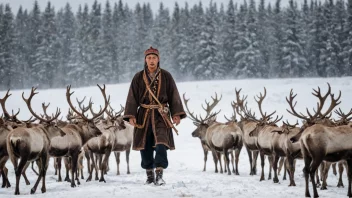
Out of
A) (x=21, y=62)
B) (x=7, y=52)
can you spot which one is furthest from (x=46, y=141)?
(x=21, y=62)

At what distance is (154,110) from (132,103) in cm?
44

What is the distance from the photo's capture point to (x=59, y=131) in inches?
362

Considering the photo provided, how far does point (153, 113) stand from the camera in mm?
7762

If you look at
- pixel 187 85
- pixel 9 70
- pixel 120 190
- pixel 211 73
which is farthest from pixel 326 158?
pixel 9 70

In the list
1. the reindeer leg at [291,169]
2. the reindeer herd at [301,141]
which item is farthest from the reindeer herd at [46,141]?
the reindeer leg at [291,169]

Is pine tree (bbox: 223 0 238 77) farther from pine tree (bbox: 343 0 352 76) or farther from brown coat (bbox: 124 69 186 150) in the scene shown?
brown coat (bbox: 124 69 186 150)

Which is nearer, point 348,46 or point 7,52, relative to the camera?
point 348,46

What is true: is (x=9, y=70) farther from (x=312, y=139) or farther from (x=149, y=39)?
(x=312, y=139)

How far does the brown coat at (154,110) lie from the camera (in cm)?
772

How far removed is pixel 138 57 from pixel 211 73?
1340cm

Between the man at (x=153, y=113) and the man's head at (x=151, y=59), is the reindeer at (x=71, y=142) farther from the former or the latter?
the man's head at (x=151, y=59)

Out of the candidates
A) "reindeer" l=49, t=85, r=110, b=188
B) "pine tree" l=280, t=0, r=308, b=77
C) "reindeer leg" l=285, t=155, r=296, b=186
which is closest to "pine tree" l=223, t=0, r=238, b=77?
"pine tree" l=280, t=0, r=308, b=77

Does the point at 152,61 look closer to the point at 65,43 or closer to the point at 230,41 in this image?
the point at 230,41

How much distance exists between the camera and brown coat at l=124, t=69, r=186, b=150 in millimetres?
7723
